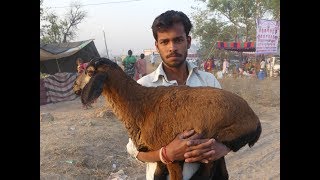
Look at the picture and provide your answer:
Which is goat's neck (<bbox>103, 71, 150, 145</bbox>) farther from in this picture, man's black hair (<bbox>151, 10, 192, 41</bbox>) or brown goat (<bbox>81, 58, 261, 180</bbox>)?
→ man's black hair (<bbox>151, 10, 192, 41</bbox>)

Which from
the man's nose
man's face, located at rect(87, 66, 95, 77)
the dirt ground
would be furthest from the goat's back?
the dirt ground

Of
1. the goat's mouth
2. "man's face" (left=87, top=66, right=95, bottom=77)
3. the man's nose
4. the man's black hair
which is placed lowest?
the goat's mouth

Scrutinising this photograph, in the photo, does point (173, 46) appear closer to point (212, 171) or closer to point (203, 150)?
point (203, 150)

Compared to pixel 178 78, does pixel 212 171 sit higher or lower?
lower

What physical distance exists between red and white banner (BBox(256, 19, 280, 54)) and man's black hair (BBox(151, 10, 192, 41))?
16.6 meters

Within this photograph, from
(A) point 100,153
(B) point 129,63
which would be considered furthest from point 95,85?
(B) point 129,63

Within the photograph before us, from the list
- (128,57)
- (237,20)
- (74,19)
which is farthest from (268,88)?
(74,19)

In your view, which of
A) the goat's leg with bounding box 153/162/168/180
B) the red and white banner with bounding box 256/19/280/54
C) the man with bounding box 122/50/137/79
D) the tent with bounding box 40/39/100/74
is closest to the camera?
the goat's leg with bounding box 153/162/168/180

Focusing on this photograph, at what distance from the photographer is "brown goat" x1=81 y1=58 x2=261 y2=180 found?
7.61 feet

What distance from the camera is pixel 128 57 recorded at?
13398 mm

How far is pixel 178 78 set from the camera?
9.06 feet

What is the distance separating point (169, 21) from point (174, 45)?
0.17m
